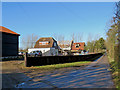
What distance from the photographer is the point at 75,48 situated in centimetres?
7888

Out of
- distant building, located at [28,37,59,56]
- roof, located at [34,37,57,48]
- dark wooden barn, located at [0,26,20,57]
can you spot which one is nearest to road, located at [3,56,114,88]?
dark wooden barn, located at [0,26,20,57]

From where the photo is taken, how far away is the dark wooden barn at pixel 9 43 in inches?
1053

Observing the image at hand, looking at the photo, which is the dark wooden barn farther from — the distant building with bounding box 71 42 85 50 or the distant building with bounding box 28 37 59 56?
the distant building with bounding box 71 42 85 50

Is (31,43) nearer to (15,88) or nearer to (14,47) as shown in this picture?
(14,47)

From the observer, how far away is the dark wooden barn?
26.7 m

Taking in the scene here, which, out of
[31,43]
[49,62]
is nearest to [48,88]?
[49,62]

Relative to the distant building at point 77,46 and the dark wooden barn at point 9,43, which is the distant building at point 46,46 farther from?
the distant building at point 77,46

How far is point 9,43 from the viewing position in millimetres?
27969

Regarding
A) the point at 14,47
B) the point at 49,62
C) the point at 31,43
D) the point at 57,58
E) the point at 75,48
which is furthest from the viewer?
the point at 75,48

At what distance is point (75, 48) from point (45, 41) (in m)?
32.2

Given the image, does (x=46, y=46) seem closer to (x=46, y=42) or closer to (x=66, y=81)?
(x=46, y=42)

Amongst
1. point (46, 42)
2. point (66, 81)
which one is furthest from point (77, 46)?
point (66, 81)

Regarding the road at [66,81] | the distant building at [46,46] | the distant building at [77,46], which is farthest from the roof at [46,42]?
the road at [66,81]

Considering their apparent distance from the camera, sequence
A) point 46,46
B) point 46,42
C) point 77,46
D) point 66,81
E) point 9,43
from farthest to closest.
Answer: point 77,46, point 46,42, point 46,46, point 9,43, point 66,81
